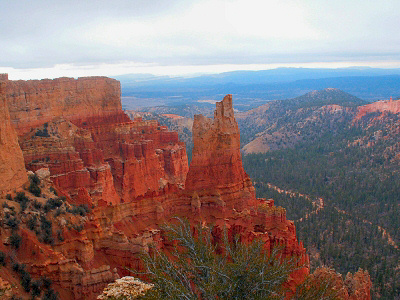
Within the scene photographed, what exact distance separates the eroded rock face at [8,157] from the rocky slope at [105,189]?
860 mm

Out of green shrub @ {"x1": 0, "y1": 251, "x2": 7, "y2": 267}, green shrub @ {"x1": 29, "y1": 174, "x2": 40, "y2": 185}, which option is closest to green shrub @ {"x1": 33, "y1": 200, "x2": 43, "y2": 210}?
green shrub @ {"x1": 29, "y1": 174, "x2": 40, "y2": 185}

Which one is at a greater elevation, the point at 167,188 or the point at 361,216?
the point at 167,188

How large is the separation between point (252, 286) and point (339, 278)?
40.7 feet

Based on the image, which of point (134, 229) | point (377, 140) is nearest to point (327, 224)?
point (134, 229)

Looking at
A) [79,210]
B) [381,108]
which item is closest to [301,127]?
[381,108]

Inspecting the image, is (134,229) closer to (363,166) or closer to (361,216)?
(361,216)

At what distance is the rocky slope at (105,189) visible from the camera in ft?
68.6

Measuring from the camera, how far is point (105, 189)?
40.3 metres

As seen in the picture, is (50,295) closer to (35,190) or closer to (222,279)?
(35,190)

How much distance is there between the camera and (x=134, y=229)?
27.8 metres

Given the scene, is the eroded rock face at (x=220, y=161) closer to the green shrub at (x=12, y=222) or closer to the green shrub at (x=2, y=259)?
the green shrub at (x=12, y=222)

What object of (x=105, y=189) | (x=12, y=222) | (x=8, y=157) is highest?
(x=8, y=157)

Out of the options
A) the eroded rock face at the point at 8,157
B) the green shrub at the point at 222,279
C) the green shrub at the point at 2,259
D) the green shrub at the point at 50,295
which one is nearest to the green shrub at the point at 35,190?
the eroded rock face at the point at 8,157

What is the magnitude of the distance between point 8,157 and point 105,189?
17594mm
